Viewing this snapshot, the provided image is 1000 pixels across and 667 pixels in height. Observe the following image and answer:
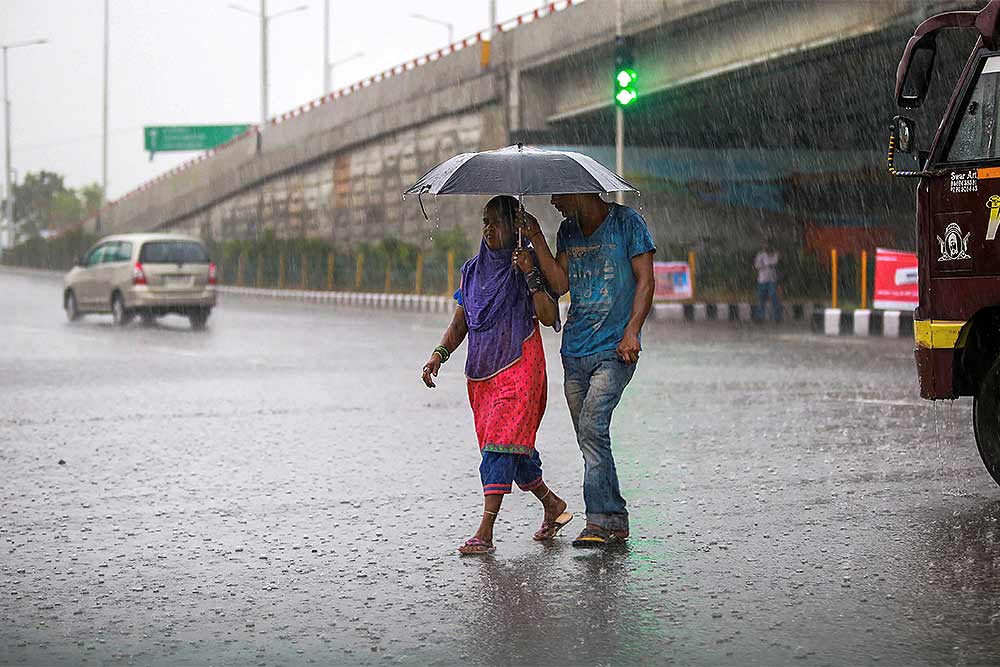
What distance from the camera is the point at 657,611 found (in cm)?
518

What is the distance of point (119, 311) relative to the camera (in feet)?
84.5

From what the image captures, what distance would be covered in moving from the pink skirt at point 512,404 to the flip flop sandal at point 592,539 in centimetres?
45

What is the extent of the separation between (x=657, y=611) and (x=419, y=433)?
18.0 feet

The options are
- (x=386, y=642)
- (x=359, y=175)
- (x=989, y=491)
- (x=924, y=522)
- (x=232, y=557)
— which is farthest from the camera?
(x=359, y=175)

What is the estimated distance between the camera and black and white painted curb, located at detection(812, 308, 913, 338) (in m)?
23.4

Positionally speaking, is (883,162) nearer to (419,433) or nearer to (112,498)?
(419,433)

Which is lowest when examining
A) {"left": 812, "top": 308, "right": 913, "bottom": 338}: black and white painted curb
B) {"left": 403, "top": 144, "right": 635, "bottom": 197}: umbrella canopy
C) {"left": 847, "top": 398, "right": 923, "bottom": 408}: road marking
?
{"left": 847, "top": 398, "right": 923, "bottom": 408}: road marking

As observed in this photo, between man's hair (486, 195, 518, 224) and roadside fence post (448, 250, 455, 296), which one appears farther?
roadside fence post (448, 250, 455, 296)

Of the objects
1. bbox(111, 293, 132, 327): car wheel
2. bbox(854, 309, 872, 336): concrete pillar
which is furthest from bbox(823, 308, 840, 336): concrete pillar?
bbox(111, 293, 132, 327): car wheel

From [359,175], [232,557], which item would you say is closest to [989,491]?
[232,557]

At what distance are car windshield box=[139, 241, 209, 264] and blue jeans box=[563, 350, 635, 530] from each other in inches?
792

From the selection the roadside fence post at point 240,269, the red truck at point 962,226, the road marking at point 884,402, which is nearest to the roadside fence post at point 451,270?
the roadside fence post at point 240,269

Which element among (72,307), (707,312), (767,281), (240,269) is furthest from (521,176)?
(240,269)

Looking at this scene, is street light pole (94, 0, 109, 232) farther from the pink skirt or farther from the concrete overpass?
the pink skirt
